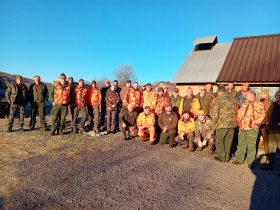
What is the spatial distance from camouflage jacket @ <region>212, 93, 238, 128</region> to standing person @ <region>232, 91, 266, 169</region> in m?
0.19

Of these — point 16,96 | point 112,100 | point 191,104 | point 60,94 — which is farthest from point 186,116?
point 16,96

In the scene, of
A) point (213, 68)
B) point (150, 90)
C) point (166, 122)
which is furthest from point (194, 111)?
point (213, 68)

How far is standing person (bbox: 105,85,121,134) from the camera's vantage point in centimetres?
817

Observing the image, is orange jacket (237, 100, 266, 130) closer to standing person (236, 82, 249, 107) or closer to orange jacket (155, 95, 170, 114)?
standing person (236, 82, 249, 107)

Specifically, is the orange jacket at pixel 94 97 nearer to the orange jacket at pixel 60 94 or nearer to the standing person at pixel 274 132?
the orange jacket at pixel 60 94

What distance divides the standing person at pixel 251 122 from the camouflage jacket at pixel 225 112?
191 millimetres

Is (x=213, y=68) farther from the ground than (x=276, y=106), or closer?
farther from the ground

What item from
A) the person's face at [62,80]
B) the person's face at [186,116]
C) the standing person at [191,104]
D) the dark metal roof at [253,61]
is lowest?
the person's face at [186,116]

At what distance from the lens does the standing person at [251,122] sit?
521 cm

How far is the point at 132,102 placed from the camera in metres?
8.30

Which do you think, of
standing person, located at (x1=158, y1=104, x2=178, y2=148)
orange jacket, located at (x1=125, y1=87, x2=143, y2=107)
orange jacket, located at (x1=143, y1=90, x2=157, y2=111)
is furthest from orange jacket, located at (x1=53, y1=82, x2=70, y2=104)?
standing person, located at (x1=158, y1=104, x2=178, y2=148)

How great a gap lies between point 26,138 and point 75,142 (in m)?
1.69

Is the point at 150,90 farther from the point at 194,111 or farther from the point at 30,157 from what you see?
the point at 30,157

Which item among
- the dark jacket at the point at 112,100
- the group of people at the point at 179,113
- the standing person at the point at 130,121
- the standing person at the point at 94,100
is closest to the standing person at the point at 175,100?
the group of people at the point at 179,113
